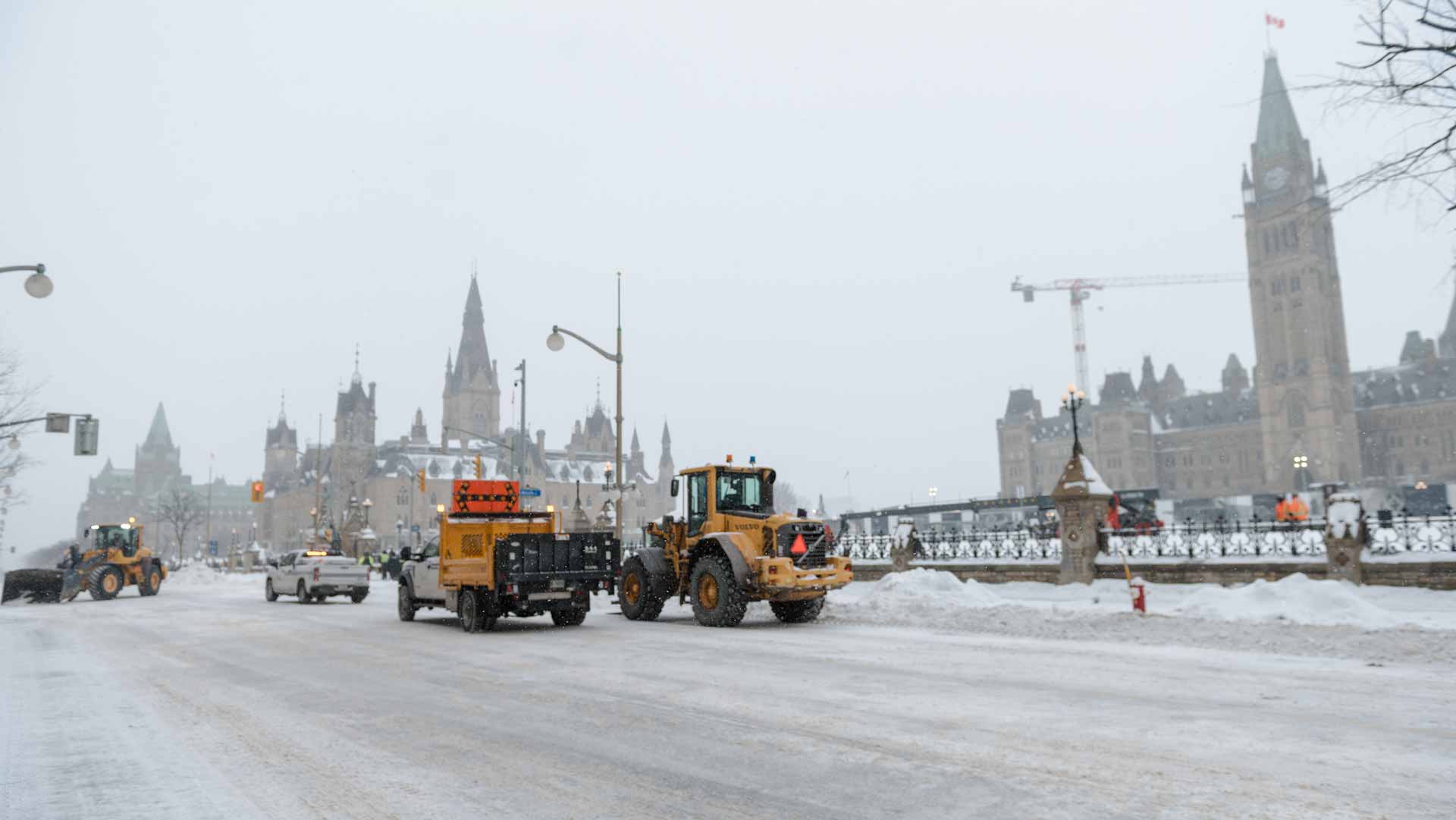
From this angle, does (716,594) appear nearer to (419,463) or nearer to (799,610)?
(799,610)

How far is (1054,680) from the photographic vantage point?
9.82 metres

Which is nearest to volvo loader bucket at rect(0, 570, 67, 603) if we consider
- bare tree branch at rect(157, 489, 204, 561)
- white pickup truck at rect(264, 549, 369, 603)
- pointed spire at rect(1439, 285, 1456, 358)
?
white pickup truck at rect(264, 549, 369, 603)

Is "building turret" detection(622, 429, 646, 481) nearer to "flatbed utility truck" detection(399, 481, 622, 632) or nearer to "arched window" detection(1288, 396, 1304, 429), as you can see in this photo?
"arched window" detection(1288, 396, 1304, 429)

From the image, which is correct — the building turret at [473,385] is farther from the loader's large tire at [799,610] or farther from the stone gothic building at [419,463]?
the loader's large tire at [799,610]

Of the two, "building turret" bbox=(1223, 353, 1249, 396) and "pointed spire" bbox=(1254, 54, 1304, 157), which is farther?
→ "building turret" bbox=(1223, 353, 1249, 396)

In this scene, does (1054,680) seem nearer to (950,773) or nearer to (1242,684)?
(1242,684)

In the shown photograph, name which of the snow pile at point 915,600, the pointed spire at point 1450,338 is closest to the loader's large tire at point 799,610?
the snow pile at point 915,600

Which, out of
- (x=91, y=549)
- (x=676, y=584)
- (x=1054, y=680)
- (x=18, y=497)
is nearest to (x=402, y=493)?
(x=18, y=497)

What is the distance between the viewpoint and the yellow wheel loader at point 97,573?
108ft

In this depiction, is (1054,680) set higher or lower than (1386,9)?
lower

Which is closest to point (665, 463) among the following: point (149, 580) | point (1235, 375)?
point (1235, 375)

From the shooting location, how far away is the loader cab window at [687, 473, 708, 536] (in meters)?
18.1

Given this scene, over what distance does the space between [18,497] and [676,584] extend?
4735 cm

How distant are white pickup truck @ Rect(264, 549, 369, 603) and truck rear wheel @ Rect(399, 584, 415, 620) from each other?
27.7 ft
